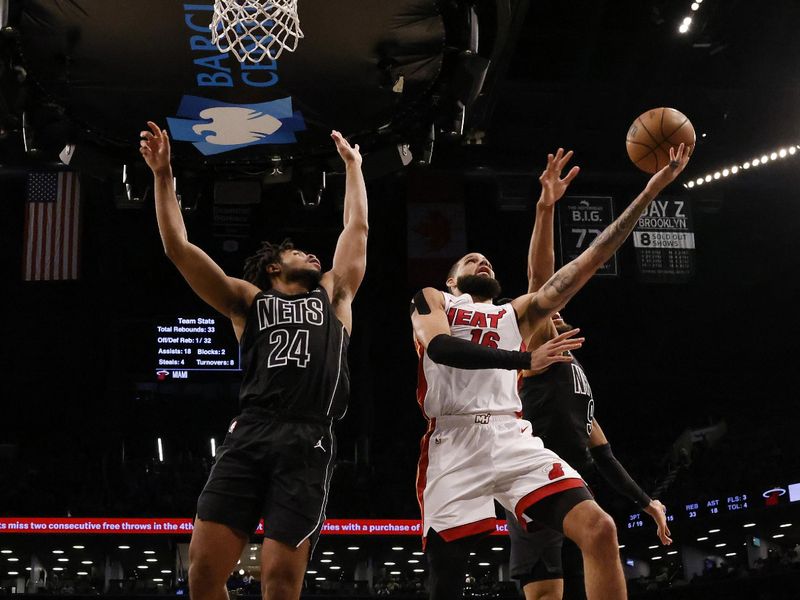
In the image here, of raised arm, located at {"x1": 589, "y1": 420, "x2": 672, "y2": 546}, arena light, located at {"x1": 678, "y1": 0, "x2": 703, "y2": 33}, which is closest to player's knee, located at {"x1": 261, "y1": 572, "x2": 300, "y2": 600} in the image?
raised arm, located at {"x1": 589, "y1": 420, "x2": 672, "y2": 546}

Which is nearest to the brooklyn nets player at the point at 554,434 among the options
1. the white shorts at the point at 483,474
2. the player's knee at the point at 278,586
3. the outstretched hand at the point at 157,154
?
the white shorts at the point at 483,474

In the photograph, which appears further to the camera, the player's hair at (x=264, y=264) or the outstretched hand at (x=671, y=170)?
the player's hair at (x=264, y=264)

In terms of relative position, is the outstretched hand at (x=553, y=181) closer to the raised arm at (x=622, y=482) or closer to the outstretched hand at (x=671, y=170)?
the outstretched hand at (x=671, y=170)

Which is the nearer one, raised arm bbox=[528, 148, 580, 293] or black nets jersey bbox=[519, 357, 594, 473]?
raised arm bbox=[528, 148, 580, 293]

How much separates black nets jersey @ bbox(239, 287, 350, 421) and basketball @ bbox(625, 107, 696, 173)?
218cm

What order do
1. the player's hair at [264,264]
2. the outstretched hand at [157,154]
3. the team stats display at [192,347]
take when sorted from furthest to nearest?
1. the team stats display at [192,347]
2. the player's hair at [264,264]
3. the outstretched hand at [157,154]

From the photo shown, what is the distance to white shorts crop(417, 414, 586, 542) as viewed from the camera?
3914 millimetres

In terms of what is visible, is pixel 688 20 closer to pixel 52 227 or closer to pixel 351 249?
pixel 351 249

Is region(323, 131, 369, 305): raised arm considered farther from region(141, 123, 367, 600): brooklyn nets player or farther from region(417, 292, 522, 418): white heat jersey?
region(417, 292, 522, 418): white heat jersey

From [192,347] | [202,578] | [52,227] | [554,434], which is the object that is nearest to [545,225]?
[554,434]

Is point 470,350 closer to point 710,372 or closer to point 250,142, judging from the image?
point 250,142

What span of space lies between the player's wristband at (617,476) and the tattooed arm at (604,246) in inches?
40.8

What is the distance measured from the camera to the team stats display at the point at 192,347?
16.1 meters

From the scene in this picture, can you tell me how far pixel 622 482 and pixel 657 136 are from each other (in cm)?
192
